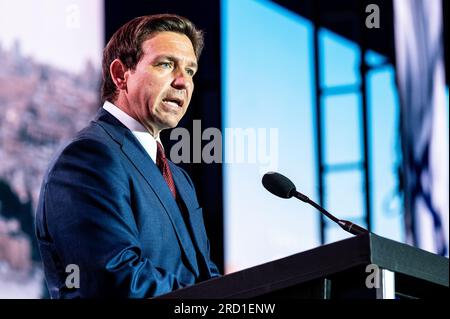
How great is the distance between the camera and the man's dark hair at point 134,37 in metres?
2.42

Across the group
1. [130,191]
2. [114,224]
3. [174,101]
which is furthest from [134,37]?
[114,224]

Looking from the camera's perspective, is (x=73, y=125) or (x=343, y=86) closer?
(x=73, y=125)

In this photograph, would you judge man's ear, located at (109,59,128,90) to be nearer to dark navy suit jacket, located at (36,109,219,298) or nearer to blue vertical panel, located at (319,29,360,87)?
dark navy suit jacket, located at (36,109,219,298)

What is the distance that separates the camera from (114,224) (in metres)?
1.95

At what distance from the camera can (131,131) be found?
92.2 inches

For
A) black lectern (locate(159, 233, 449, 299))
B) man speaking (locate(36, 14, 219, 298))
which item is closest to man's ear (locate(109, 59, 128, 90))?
man speaking (locate(36, 14, 219, 298))

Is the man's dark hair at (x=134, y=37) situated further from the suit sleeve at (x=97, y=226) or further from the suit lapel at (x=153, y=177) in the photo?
the suit sleeve at (x=97, y=226)

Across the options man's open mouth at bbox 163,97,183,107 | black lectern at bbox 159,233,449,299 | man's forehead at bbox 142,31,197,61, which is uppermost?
man's forehead at bbox 142,31,197,61

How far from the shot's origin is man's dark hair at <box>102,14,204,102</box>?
242 cm

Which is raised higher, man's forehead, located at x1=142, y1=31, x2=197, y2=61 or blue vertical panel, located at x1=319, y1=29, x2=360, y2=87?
blue vertical panel, located at x1=319, y1=29, x2=360, y2=87

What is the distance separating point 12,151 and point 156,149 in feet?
6.70

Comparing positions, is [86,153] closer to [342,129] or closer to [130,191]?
[130,191]
